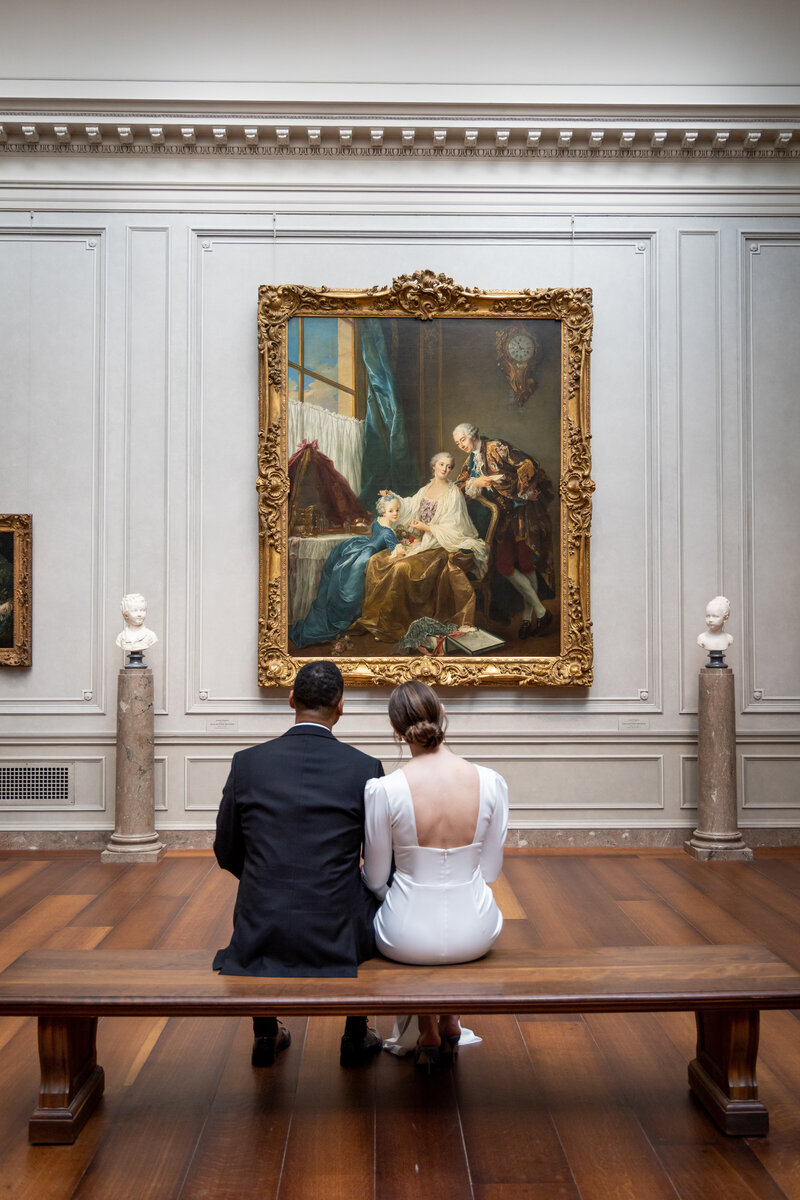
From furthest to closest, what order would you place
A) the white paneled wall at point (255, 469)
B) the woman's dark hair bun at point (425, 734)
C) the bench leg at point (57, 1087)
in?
the white paneled wall at point (255, 469) → the woman's dark hair bun at point (425, 734) → the bench leg at point (57, 1087)

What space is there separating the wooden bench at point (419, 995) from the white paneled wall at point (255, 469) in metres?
4.79

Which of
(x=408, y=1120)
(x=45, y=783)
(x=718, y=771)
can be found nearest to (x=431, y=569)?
(x=718, y=771)

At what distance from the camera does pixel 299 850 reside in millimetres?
3707

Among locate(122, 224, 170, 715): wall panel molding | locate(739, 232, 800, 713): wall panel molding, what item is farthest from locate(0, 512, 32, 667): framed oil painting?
locate(739, 232, 800, 713): wall panel molding

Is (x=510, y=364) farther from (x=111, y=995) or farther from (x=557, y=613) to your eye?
(x=111, y=995)

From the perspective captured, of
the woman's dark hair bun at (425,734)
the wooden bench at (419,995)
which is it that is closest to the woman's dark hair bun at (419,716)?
the woman's dark hair bun at (425,734)

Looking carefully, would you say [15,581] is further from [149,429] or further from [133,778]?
[133,778]

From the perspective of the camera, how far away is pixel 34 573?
28.4 ft

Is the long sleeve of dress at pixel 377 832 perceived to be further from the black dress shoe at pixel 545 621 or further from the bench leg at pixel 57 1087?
the black dress shoe at pixel 545 621

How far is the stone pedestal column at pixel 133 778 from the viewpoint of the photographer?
8141 mm

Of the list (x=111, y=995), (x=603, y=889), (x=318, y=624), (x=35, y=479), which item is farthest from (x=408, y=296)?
(x=111, y=995)

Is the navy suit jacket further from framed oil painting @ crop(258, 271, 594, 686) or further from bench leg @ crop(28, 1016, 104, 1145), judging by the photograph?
framed oil painting @ crop(258, 271, 594, 686)

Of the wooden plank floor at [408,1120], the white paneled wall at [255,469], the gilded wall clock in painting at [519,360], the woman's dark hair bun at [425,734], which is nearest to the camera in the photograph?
the wooden plank floor at [408,1120]

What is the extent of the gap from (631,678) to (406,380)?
3352mm
